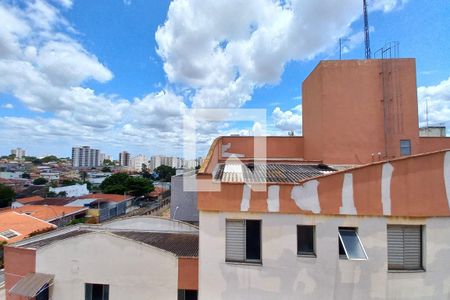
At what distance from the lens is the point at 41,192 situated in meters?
75.4

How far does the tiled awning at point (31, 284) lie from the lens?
8.61 meters

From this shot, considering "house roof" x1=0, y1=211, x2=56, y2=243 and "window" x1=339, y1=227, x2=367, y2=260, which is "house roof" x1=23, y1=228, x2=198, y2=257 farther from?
"house roof" x1=0, y1=211, x2=56, y2=243

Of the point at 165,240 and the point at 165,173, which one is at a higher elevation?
the point at 165,240

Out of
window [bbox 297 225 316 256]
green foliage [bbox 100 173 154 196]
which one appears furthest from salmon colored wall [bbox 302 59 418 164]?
green foliage [bbox 100 173 154 196]

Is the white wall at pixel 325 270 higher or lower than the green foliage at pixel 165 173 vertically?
higher

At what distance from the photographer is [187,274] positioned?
8.47 metres

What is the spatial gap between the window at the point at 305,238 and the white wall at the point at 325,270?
177mm

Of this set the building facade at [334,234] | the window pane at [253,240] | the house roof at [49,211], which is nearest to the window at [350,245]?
the building facade at [334,234]

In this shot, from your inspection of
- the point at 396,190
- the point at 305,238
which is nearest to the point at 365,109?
the point at 396,190

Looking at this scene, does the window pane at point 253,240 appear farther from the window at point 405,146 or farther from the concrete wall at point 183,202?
the concrete wall at point 183,202

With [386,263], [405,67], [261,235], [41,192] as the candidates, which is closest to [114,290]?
[261,235]

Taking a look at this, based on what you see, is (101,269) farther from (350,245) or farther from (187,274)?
(350,245)

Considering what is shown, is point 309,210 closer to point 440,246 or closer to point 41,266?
point 440,246

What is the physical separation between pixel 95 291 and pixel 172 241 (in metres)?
3.29
